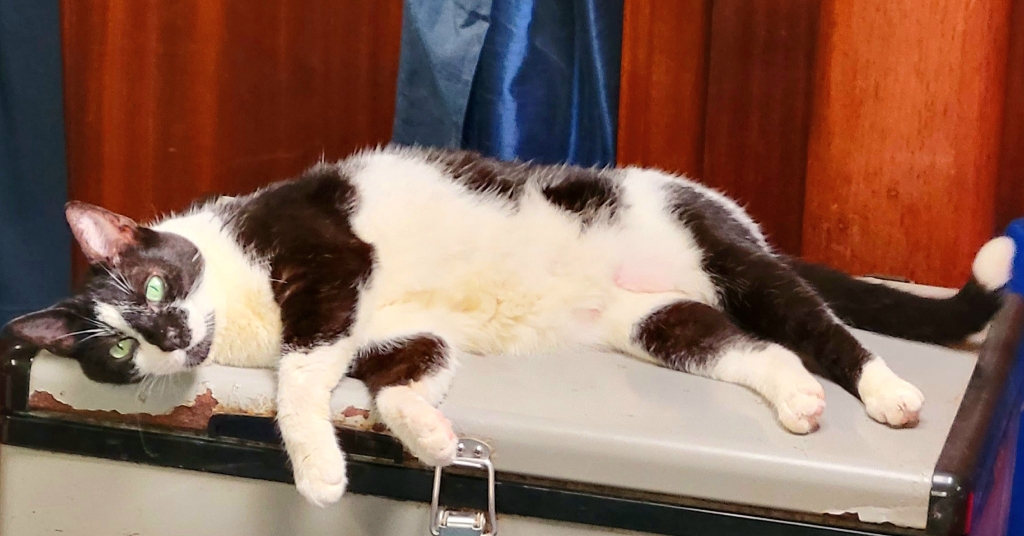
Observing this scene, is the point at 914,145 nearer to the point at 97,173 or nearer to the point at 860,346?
the point at 860,346

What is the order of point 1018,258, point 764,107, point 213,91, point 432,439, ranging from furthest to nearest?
1. point 213,91
2. point 764,107
3. point 1018,258
4. point 432,439

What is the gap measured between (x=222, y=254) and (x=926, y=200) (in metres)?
1.02

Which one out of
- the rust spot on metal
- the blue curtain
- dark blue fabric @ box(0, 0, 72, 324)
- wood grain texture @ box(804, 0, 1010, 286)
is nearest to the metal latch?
the rust spot on metal

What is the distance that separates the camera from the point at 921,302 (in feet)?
3.25

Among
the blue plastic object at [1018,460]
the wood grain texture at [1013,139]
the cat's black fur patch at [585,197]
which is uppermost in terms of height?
the wood grain texture at [1013,139]

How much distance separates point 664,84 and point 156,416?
0.99 metres

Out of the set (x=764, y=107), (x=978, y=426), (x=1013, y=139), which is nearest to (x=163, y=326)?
(x=978, y=426)

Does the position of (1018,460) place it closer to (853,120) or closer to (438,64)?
(853,120)

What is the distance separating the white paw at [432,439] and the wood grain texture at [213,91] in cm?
97

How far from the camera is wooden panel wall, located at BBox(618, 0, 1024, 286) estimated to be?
1.20 meters

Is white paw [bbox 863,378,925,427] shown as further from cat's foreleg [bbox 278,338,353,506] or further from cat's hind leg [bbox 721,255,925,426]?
cat's foreleg [bbox 278,338,353,506]

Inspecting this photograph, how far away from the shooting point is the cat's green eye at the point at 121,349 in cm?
81

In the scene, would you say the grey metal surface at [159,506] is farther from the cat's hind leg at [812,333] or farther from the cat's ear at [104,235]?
the cat's hind leg at [812,333]

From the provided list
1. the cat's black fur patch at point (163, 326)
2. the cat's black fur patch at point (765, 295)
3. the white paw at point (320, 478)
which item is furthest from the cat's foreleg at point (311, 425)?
the cat's black fur patch at point (765, 295)
